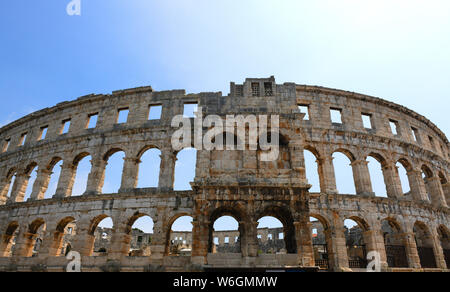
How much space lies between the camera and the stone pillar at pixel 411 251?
14.8m

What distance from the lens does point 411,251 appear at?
14984mm

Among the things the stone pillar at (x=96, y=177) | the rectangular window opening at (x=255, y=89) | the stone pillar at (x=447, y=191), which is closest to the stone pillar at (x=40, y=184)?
the stone pillar at (x=96, y=177)

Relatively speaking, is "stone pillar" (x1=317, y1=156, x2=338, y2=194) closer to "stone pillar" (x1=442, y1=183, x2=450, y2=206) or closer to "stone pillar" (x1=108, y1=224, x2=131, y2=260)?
"stone pillar" (x1=442, y1=183, x2=450, y2=206)

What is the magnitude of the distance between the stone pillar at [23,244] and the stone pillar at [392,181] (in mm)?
23016

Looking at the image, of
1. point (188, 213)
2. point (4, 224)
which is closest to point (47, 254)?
point (4, 224)

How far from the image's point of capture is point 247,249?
1004 centimetres

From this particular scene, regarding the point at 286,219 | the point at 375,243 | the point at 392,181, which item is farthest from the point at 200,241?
the point at 392,181

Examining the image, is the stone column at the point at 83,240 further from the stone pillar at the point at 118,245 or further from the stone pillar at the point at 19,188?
the stone pillar at the point at 19,188

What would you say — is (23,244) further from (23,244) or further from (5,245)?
(5,245)

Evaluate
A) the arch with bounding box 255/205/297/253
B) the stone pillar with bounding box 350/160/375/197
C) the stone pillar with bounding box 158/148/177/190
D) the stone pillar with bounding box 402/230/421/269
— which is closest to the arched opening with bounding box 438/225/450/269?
the stone pillar with bounding box 402/230/421/269

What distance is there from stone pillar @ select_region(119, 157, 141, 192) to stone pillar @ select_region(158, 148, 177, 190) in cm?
176

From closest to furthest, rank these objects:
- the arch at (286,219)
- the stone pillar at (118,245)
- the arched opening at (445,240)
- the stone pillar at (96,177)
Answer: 1. the arch at (286,219)
2. the stone pillar at (118,245)
3. the stone pillar at (96,177)
4. the arched opening at (445,240)

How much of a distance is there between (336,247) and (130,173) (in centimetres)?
1278

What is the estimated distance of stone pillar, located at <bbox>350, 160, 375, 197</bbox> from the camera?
1597 centimetres
